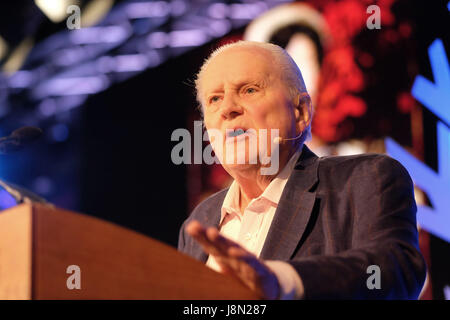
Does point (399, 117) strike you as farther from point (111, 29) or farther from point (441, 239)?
point (111, 29)

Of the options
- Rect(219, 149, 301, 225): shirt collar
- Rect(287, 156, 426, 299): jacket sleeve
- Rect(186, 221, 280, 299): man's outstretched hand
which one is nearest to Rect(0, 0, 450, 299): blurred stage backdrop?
Rect(219, 149, 301, 225): shirt collar

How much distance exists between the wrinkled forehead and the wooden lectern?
3.49 feet

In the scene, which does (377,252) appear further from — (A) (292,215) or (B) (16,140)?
(B) (16,140)

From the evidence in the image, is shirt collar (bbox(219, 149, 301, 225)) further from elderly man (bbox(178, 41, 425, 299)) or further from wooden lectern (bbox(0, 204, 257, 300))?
wooden lectern (bbox(0, 204, 257, 300))

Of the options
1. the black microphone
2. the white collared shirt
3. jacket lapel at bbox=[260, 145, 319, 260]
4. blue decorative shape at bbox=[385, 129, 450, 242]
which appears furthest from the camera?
blue decorative shape at bbox=[385, 129, 450, 242]

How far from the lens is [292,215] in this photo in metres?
1.73

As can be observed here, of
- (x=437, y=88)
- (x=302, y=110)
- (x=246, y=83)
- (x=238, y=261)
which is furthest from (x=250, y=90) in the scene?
(x=437, y=88)

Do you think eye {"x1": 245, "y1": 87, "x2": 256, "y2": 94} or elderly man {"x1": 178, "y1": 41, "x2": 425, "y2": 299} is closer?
elderly man {"x1": 178, "y1": 41, "x2": 425, "y2": 299}

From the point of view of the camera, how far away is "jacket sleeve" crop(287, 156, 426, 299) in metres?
1.17

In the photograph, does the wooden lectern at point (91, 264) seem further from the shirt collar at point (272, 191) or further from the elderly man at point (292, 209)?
the shirt collar at point (272, 191)

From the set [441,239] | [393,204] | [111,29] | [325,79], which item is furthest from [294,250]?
[111,29]

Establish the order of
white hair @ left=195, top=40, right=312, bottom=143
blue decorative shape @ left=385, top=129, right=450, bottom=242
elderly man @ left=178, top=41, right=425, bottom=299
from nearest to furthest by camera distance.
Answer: elderly man @ left=178, top=41, right=425, bottom=299 → white hair @ left=195, top=40, right=312, bottom=143 → blue decorative shape @ left=385, top=129, right=450, bottom=242

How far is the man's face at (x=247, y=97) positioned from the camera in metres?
1.96

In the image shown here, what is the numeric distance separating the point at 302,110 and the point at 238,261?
1.20 meters
